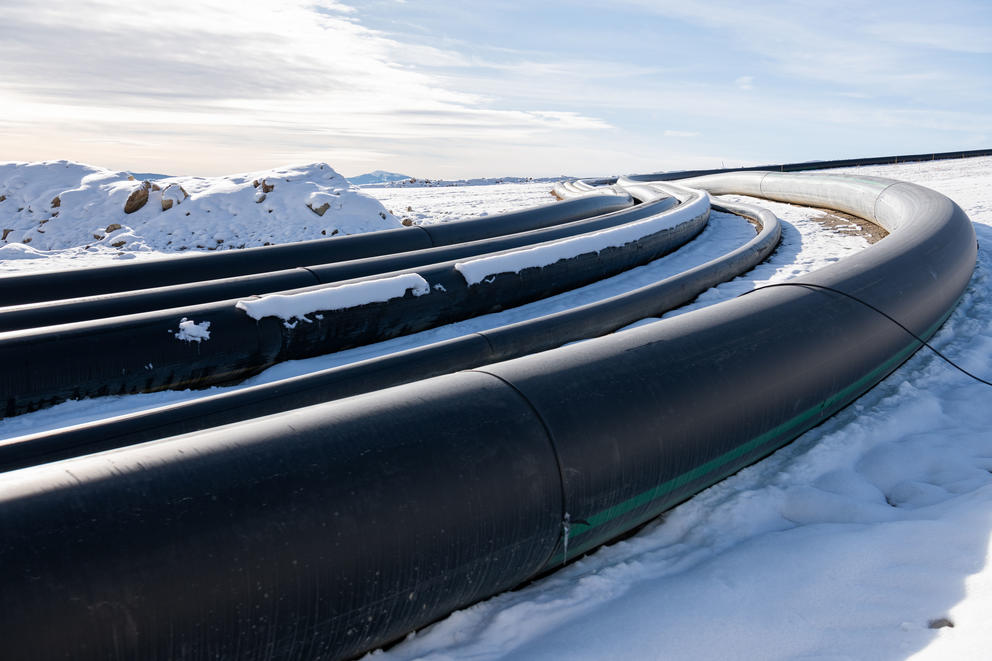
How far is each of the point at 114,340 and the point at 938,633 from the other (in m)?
4.48

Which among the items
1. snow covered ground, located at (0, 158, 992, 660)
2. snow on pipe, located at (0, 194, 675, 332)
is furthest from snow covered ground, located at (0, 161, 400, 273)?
snow covered ground, located at (0, 158, 992, 660)

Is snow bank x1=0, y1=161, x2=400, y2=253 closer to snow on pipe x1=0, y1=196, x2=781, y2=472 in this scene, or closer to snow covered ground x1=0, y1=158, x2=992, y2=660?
snow on pipe x1=0, y1=196, x2=781, y2=472

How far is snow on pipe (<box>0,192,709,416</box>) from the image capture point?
417cm

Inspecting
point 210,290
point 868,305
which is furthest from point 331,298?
point 868,305

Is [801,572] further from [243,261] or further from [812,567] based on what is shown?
[243,261]

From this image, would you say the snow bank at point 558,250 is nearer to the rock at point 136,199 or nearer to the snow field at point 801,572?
the snow field at point 801,572

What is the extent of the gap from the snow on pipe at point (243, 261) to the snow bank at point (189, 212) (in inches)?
174

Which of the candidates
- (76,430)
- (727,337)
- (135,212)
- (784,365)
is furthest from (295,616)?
(135,212)

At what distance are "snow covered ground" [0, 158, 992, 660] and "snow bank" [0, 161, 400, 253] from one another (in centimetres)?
990

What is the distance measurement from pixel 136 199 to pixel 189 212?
59.2 inches

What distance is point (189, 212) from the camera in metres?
12.5

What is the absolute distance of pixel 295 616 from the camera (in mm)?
1776

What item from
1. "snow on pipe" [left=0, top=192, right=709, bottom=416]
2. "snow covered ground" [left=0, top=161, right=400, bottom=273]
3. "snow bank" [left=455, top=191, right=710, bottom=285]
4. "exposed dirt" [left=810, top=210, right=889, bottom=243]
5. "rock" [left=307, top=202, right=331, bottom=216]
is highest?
"exposed dirt" [left=810, top=210, right=889, bottom=243]

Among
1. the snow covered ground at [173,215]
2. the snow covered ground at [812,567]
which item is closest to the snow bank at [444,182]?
the snow covered ground at [173,215]
